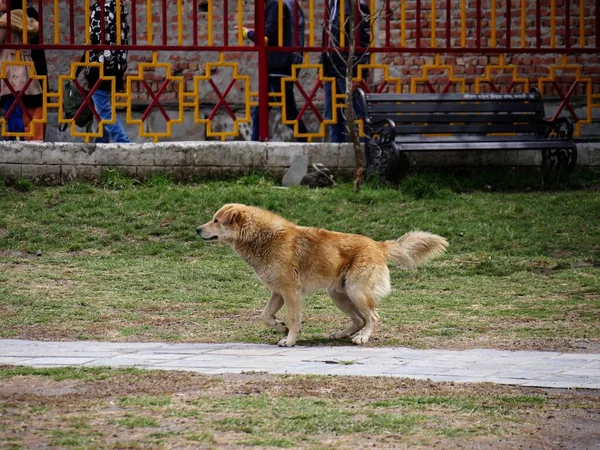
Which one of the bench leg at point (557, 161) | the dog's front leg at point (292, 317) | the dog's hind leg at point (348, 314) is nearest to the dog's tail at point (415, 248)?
the dog's hind leg at point (348, 314)

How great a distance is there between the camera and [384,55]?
57.9 feet

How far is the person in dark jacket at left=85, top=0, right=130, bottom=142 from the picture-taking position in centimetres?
1491

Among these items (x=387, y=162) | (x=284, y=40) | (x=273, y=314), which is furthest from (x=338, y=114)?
(x=273, y=314)

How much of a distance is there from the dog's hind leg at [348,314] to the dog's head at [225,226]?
0.77 metres

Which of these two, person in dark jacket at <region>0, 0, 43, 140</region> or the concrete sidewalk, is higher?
person in dark jacket at <region>0, 0, 43, 140</region>

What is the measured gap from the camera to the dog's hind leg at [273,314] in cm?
870

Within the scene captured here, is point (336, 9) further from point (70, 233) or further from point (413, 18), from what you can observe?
point (70, 233)

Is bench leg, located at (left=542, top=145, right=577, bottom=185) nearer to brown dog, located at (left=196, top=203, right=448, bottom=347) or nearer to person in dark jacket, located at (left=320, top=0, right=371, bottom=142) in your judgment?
person in dark jacket, located at (left=320, top=0, right=371, bottom=142)

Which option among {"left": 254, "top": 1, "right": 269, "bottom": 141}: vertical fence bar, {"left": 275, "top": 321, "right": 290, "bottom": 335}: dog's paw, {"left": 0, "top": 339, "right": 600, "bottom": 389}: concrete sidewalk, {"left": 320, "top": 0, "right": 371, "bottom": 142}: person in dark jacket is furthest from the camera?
{"left": 320, "top": 0, "right": 371, "bottom": 142}: person in dark jacket

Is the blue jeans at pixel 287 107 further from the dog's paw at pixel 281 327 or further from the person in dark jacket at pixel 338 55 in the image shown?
the dog's paw at pixel 281 327

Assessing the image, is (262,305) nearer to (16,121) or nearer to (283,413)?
(283,413)

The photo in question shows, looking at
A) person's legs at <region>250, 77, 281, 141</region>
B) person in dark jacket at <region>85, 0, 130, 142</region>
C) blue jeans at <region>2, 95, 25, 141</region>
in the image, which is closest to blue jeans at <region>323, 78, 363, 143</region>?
person's legs at <region>250, 77, 281, 141</region>

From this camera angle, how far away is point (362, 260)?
858 centimetres

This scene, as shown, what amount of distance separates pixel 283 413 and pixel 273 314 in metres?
2.72
